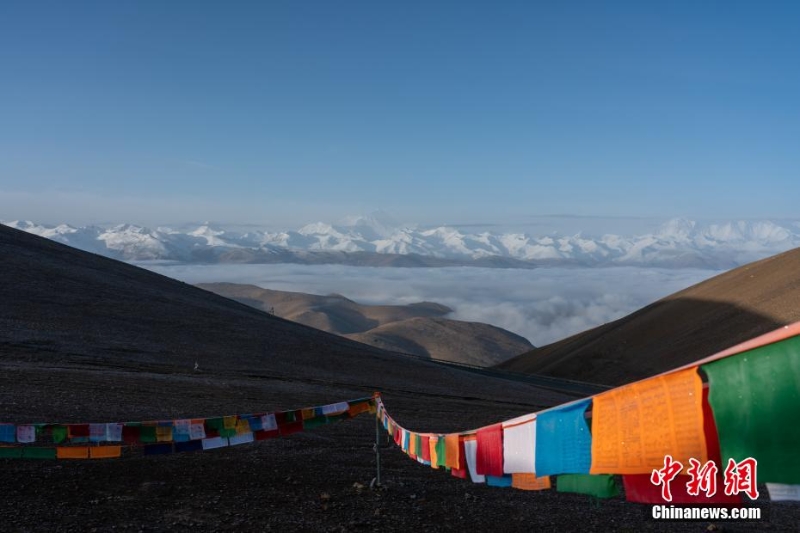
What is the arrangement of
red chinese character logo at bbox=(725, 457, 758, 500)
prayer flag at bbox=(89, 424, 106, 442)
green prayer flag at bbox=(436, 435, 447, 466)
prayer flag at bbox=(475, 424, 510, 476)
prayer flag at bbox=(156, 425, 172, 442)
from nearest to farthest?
red chinese character logo at bbox=(725, 457, 758, 500), prayer flag at bbox=(475, 424, 510, 476), green prayer flag at bbox=(436, 435, 447, 466), prayer flag at bbox=(89, 424, 106, 442), prayer flag at bbox=(156, 425, 172, 442)

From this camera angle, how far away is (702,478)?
396cm

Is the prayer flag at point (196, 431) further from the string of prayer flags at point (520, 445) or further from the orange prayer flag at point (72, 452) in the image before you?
the string of prayer flags at point (520, 445)

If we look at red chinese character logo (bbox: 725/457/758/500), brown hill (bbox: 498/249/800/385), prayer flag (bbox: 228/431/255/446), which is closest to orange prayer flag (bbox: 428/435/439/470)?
prayer flag (bbox: 228/431/255/446)

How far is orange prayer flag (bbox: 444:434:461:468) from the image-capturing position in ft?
23.1

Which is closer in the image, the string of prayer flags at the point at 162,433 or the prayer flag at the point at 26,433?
the prayer flag at the point at 26,433

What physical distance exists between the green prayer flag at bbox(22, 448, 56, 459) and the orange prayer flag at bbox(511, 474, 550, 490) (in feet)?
23.8

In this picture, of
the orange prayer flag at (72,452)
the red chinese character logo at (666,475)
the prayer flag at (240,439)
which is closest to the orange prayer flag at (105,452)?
the orange prayer flag at (72,452)

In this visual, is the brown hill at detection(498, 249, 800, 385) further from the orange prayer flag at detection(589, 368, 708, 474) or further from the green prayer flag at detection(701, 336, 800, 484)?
the green prayer flag at detection(701, 336, 800, 484)

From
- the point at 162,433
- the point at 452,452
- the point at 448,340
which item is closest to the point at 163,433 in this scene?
the point at 162,433

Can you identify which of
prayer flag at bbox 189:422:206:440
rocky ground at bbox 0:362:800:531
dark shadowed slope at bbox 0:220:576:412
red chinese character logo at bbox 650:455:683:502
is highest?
dark shadowed slope at bbox 0:220:576:412

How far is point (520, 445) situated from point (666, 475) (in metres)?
1.56

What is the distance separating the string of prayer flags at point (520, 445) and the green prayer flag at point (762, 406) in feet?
5.73

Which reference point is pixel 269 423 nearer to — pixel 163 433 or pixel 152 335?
pixel 163 433

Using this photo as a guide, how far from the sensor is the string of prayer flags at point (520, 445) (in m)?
5.35
